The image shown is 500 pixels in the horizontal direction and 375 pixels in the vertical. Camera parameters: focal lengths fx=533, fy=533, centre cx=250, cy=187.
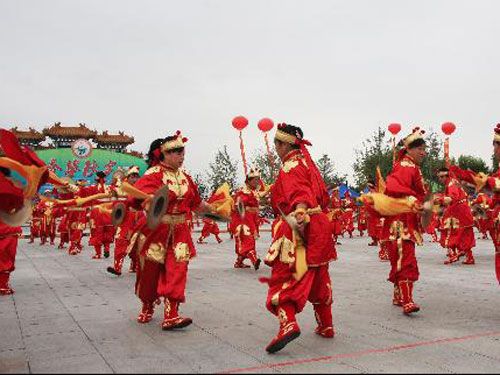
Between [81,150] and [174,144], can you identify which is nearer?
[174,144]

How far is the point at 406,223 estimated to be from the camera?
19.2 feet

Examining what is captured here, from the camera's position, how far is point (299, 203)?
429cm

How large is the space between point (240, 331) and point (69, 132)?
49.1 meters

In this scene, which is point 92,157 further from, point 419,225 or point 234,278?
point 419,225

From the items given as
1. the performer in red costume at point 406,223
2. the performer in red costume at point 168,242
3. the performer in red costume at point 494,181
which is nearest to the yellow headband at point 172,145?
the performer in red costume at point 168,242

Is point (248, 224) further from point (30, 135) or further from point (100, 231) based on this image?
point (30, 135)

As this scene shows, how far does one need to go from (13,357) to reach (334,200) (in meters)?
12.8

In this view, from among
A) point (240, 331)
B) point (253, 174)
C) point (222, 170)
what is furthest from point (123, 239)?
point (222, 170)

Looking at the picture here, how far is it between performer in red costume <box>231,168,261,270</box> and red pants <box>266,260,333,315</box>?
5.05 m

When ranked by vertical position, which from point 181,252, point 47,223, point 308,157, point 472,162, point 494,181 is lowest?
point 47,223

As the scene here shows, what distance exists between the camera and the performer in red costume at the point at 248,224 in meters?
10.0

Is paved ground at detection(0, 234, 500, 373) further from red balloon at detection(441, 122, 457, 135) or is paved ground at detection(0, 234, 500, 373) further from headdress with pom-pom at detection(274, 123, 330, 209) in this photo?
red balloon at detection(441, 122, 457, 135)

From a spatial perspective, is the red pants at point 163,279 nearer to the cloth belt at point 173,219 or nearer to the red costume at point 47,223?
the cloth belt at point 173,219

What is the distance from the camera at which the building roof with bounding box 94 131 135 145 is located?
51.5 m
